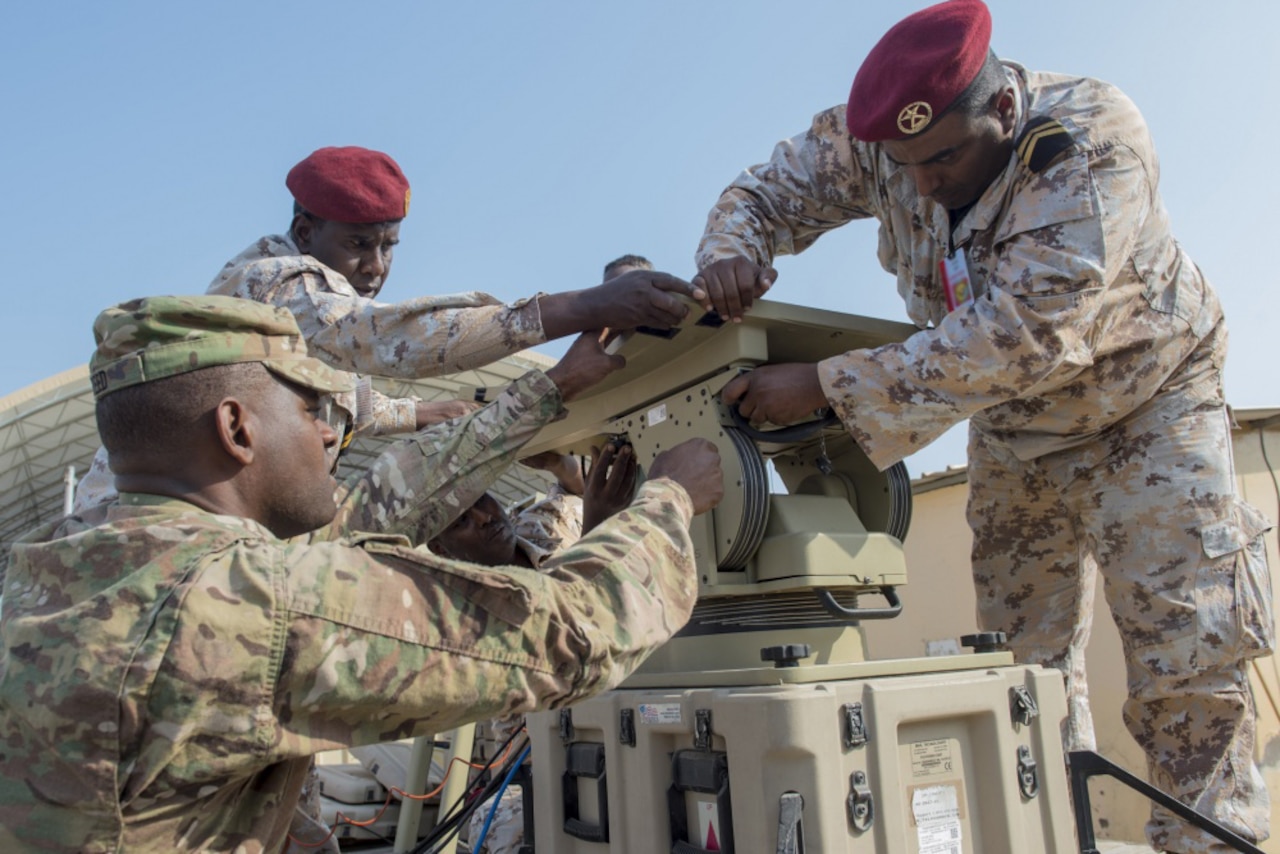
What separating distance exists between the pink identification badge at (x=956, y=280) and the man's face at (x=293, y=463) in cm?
187

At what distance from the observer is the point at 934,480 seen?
6949 millimetres

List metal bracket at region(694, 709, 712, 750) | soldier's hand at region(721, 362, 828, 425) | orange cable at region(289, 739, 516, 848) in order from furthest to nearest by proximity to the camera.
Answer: orange cable at region(289, 739, 516, 848), soldier's hand at region(721, 362, 828, 425), metal bracket at region(694, 709, 712, 750)

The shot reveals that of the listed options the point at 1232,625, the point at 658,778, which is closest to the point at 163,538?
the point at 658,778

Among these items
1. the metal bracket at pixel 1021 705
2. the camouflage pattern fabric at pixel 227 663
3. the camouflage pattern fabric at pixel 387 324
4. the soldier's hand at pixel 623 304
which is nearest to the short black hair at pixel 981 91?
the soldier's hand at pixel 623 304

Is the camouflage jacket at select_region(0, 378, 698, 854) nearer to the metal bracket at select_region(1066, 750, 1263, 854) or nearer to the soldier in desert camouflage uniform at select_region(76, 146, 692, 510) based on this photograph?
the soldier in desert camouflage uniform at select_region(76, 146, 692, 510)

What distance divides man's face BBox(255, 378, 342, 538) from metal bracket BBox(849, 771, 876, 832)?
42.4 inches

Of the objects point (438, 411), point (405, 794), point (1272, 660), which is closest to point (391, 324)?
point (438, 411)

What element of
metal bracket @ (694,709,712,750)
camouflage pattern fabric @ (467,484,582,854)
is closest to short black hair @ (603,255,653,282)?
camouflage pattern fabric @ (467,484,582,854)

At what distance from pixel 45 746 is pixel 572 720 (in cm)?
133

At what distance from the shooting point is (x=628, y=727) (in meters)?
2.37

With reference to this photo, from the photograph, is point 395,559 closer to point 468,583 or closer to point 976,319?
point 468,583

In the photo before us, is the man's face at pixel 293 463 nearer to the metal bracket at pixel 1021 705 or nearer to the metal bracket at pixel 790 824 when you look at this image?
the metal bracket at pixel 790 824

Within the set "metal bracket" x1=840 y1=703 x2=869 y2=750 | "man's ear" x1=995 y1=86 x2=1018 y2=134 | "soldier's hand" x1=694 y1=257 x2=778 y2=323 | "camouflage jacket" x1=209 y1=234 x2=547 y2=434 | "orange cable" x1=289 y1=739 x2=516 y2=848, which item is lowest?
"orange cable" x1=289 y1=739 x2=516 y2=848

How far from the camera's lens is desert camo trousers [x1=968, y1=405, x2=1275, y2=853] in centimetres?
283
